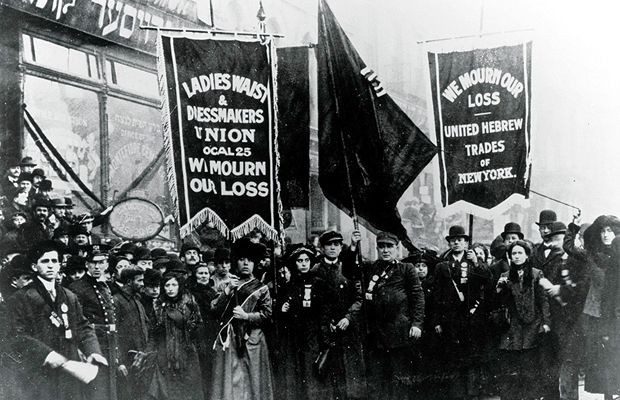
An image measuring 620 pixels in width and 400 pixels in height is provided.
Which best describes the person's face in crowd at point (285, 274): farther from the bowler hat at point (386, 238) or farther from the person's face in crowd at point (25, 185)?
the person's face in crowd at point (25, 185)

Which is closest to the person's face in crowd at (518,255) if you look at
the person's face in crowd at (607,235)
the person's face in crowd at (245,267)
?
the person's face in crowd at (607,235)

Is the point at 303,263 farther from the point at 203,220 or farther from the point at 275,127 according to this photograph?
the point at 275,127

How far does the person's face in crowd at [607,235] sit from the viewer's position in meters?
6.55

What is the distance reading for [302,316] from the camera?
621cm

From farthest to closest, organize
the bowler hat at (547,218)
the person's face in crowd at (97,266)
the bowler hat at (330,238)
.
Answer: the bowler hat at (547,218)
the bowler hat at (330,238)
the person's face in crowd at (97,266)

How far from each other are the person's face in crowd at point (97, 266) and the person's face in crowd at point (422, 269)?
294cm

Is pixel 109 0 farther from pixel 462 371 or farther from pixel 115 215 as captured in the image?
pixel 462 371

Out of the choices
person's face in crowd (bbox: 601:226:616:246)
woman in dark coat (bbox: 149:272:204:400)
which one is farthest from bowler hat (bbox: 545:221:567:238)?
woman in dark coat (bbox: 149:272:204:400)

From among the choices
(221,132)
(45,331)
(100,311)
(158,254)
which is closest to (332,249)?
(221,132)

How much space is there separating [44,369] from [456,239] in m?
3.88

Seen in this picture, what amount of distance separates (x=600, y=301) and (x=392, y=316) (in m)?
1.92

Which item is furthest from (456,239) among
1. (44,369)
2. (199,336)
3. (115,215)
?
(44,369)

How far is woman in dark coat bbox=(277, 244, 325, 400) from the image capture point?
20.4ft

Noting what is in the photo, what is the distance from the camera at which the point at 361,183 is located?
6.62 metres
